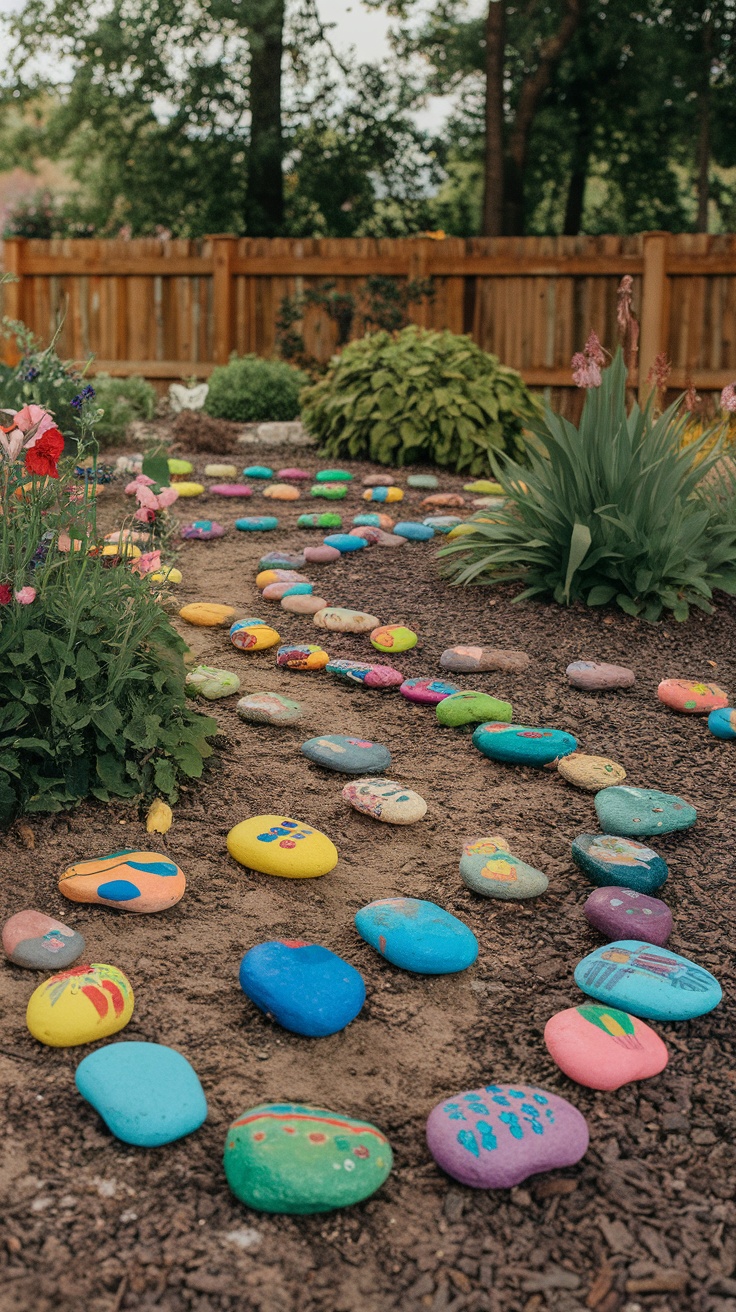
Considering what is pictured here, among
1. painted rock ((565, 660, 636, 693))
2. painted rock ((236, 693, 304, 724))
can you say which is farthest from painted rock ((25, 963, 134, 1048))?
painted rock ((565, 660, 636, 693))

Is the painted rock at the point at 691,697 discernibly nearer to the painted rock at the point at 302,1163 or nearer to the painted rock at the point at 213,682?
the painted rock at the point at 213,682

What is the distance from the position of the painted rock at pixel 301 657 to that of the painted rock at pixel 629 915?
58.6 inches

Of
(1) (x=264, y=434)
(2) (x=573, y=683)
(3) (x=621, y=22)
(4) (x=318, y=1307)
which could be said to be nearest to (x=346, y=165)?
(3) (x=621, y=22)

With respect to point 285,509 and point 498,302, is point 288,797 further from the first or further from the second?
point 498,302

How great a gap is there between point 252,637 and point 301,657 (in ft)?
0.69

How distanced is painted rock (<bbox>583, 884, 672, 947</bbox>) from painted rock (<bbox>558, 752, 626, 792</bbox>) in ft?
1.91

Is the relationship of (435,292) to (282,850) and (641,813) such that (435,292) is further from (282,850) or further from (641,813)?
(282,850)

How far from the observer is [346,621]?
12.9 feet

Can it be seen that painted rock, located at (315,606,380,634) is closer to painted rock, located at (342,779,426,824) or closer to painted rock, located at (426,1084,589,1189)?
painted rock, located at (342,779,426,824)

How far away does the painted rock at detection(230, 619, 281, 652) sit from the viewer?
3666mm

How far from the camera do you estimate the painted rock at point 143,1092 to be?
65.2 inches

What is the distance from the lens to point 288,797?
2.75m

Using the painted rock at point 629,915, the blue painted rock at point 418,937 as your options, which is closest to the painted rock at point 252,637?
the blue painted rock at point 418,937

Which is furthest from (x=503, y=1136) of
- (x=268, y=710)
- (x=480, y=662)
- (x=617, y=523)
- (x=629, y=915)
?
(x=617, y=523)
